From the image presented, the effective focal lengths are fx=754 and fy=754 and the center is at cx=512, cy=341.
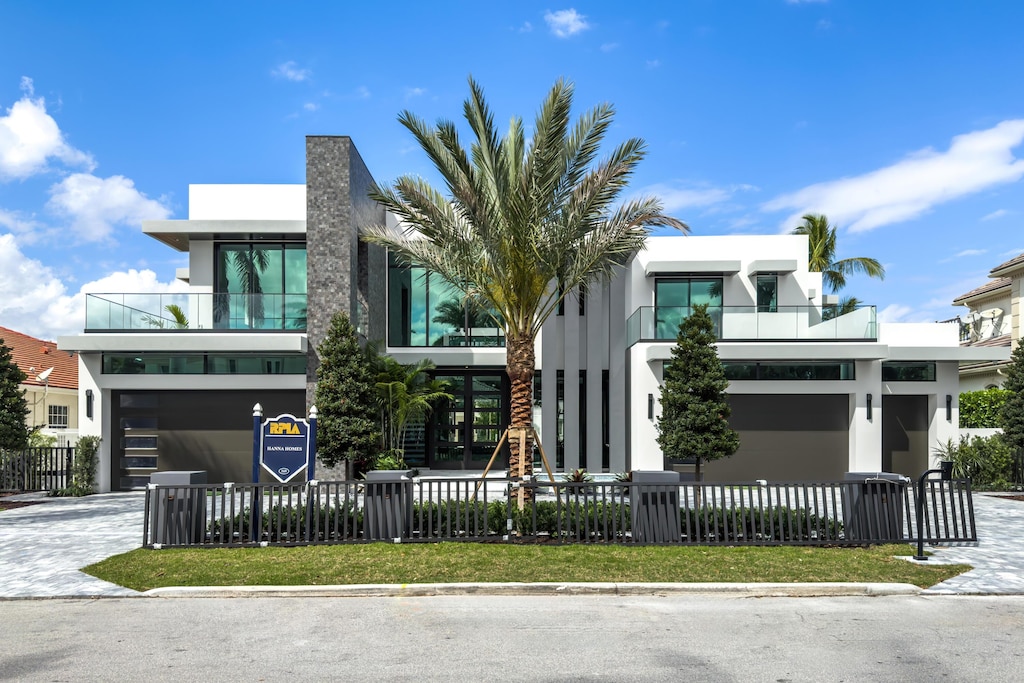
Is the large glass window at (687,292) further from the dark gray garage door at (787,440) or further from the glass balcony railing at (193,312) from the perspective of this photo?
the glass balcony railing at (193,312)

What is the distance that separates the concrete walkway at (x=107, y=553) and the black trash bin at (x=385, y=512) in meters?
2.40

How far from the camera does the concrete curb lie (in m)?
9.27

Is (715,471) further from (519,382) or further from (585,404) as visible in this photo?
(519,382)

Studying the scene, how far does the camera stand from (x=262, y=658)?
6.70 m

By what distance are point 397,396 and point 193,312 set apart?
6.03 m

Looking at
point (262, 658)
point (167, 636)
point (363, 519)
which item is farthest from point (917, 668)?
point (363, 519)

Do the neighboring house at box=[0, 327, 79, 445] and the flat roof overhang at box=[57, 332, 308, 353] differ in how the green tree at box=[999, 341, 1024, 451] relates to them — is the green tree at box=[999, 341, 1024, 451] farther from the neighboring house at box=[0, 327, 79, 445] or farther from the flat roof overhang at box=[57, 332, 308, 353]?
the neighboring house at box=[0, 327, 79, 445]

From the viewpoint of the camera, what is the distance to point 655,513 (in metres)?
11.7

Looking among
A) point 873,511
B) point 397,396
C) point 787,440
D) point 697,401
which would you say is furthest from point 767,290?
point 873,511

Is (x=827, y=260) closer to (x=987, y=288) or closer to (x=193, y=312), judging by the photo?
(x=987, y=288)

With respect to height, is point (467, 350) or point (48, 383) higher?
point (467, 350)

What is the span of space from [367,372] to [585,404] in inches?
346

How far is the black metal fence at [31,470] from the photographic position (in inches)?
795

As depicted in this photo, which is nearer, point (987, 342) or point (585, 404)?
point (585, 404)
